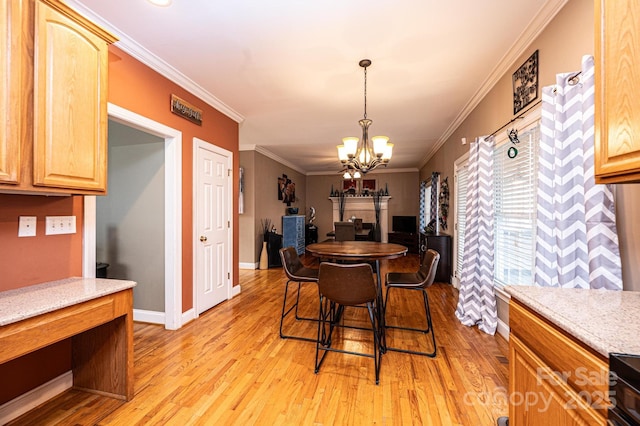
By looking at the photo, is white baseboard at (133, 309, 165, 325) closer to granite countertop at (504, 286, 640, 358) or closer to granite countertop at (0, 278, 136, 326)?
granite countertop at (0, 278, 136, 326)

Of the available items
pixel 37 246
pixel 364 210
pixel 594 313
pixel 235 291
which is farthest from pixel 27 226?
pixel 364 210

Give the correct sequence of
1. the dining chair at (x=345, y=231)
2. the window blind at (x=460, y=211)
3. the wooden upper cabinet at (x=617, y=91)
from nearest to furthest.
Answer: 1. the wooden upper cabinet at (x=617, y=91)
2. the window blind at (x=460, y=211)
3. the dining chair at (x=345, y=231)

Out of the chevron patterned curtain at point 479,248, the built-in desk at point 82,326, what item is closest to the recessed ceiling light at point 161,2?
the built-in desk at point 82,326

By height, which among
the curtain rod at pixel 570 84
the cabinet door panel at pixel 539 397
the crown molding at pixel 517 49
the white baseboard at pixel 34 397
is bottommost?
the white baseboard at pixel 34 397

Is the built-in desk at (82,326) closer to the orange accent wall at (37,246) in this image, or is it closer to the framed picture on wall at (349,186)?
the orange accent wall at (37,246)

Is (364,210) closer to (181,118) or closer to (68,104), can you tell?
(181,118)

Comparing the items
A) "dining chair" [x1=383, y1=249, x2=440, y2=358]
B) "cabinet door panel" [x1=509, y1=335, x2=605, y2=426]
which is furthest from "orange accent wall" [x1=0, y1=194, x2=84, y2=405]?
"cabinet door panel" [x1=509, y1=335, x2=605, y2=426]

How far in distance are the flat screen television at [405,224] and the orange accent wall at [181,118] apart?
19.7 ft

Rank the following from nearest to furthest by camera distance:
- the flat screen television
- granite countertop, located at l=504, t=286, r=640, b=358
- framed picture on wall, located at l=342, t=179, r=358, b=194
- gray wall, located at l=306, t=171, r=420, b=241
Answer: granite countertop, located at l=504, t=286, r=640, b=358 < the flat screen television < gray wall, located at l=306, t=171, r=420, b=241 < framed picture on wall, located at l=342, t=179, r=358, b=194

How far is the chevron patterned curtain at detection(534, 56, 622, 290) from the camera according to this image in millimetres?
1422

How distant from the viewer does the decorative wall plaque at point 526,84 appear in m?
2.19

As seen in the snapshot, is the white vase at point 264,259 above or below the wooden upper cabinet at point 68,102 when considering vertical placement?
below

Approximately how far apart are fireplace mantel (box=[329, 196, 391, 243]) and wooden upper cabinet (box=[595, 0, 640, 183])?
8.00 meters

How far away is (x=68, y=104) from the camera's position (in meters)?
1.59
